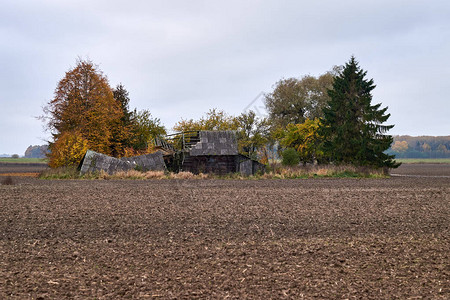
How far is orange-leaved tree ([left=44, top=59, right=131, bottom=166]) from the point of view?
3966 cm

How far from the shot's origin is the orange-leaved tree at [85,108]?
3966 centimetres

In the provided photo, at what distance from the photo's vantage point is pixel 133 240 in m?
11.0

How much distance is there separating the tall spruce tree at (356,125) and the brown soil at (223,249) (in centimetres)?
2205

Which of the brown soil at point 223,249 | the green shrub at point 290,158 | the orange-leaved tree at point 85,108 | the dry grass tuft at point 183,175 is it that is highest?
the orange-leaved tree at point 85,108

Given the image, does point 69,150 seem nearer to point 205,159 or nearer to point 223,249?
point 205,159

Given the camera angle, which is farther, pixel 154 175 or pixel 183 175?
pixel 183 175

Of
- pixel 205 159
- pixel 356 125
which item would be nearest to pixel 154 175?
pixel 205 159

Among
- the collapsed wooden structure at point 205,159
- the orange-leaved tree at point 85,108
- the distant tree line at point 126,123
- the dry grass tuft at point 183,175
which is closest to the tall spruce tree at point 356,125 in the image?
the distant tree line at point 126,123

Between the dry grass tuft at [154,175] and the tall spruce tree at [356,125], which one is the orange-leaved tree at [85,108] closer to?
the dry grass tuft at [154,175]

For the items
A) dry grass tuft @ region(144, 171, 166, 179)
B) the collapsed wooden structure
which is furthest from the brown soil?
the collapsed wooden structure

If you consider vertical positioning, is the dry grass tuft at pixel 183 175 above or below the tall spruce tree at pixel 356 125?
below

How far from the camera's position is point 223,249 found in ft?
32.9

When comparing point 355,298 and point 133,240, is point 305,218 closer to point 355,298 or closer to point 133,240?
point 133,240

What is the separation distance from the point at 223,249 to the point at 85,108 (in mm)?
33365
